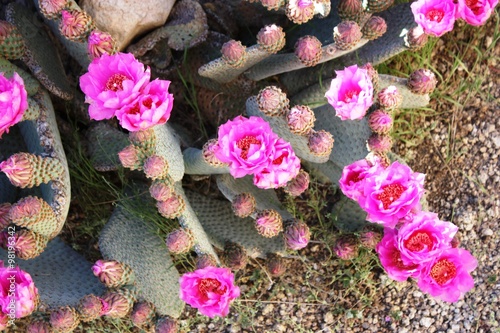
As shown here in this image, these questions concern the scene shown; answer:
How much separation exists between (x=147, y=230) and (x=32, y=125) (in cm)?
50

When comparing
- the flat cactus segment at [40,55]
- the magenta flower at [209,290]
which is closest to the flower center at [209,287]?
the magenta flower at [209,290]

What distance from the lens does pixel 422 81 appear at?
6.19 ft

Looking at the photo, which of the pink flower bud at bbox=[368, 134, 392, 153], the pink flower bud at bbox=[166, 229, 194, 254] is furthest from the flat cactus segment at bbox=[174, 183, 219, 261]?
the pink flower bud at bbox=[368, 134, 392, 153]

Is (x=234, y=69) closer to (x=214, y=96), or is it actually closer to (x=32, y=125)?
(x=214, y=96)

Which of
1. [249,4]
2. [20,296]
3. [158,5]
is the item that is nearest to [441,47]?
[249,4]

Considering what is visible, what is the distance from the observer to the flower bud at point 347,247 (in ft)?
6.78

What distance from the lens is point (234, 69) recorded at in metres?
2.03

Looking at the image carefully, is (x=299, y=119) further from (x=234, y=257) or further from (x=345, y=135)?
(x=234, y=257)

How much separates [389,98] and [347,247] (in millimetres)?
522

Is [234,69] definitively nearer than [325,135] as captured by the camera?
No

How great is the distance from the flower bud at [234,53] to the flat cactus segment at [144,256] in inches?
25.0

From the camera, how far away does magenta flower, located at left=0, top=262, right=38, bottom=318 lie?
5.81ft

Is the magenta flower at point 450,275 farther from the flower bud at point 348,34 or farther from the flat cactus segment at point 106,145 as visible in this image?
the flat cactus segment at point 106,145

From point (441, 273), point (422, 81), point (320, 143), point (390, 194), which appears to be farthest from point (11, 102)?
point (441, 273)
